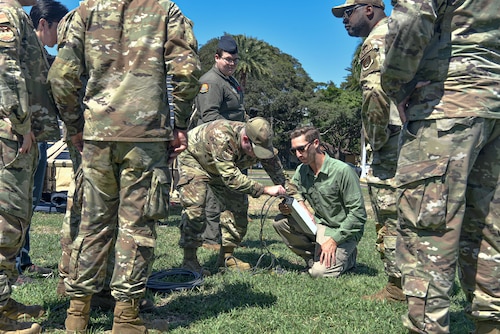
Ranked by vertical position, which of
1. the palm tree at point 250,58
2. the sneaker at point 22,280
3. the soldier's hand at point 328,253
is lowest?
the sneaker at point 22,280

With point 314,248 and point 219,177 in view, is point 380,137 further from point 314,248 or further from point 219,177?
point 219,177

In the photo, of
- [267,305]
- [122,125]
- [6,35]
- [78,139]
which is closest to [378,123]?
[267,305]

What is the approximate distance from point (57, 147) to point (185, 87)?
8.72 metres

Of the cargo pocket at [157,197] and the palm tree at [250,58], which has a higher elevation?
the palm tree at [250,58]

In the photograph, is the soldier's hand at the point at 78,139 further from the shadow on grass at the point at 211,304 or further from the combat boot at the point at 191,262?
the combat boot at the point at 191,262

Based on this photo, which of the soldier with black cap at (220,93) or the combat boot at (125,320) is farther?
the soldier with black cap at (220,93)

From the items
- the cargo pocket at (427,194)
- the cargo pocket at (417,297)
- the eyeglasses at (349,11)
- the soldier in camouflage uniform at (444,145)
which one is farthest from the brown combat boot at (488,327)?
the eyeglasses at (349,11)

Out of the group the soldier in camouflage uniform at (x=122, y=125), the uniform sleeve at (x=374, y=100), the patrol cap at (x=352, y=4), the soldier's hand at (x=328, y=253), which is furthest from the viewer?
the soldier's hand at (x=328, y=253)

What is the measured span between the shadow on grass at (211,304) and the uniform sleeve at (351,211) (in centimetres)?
116

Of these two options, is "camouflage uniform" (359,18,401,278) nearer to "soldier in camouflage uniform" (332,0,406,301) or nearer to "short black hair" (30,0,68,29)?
"soldier in camouflage uniform" (332,0,406,301)

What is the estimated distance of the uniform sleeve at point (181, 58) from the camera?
308cm

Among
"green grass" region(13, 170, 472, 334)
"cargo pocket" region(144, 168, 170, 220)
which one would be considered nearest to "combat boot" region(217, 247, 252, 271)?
"green grass" region(13, 170, 472, 334)

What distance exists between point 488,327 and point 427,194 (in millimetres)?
886

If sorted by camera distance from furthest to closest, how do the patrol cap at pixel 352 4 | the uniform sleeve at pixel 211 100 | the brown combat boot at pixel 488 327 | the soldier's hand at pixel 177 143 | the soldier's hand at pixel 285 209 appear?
the uniform sleeve at pixel 211 100 < the soldier's hand at pixel 285 209 < the patrol cap at pixel 352 4 < the soldier's hand at pixel 177 143 < the brown combat boot at pixel 488 327
